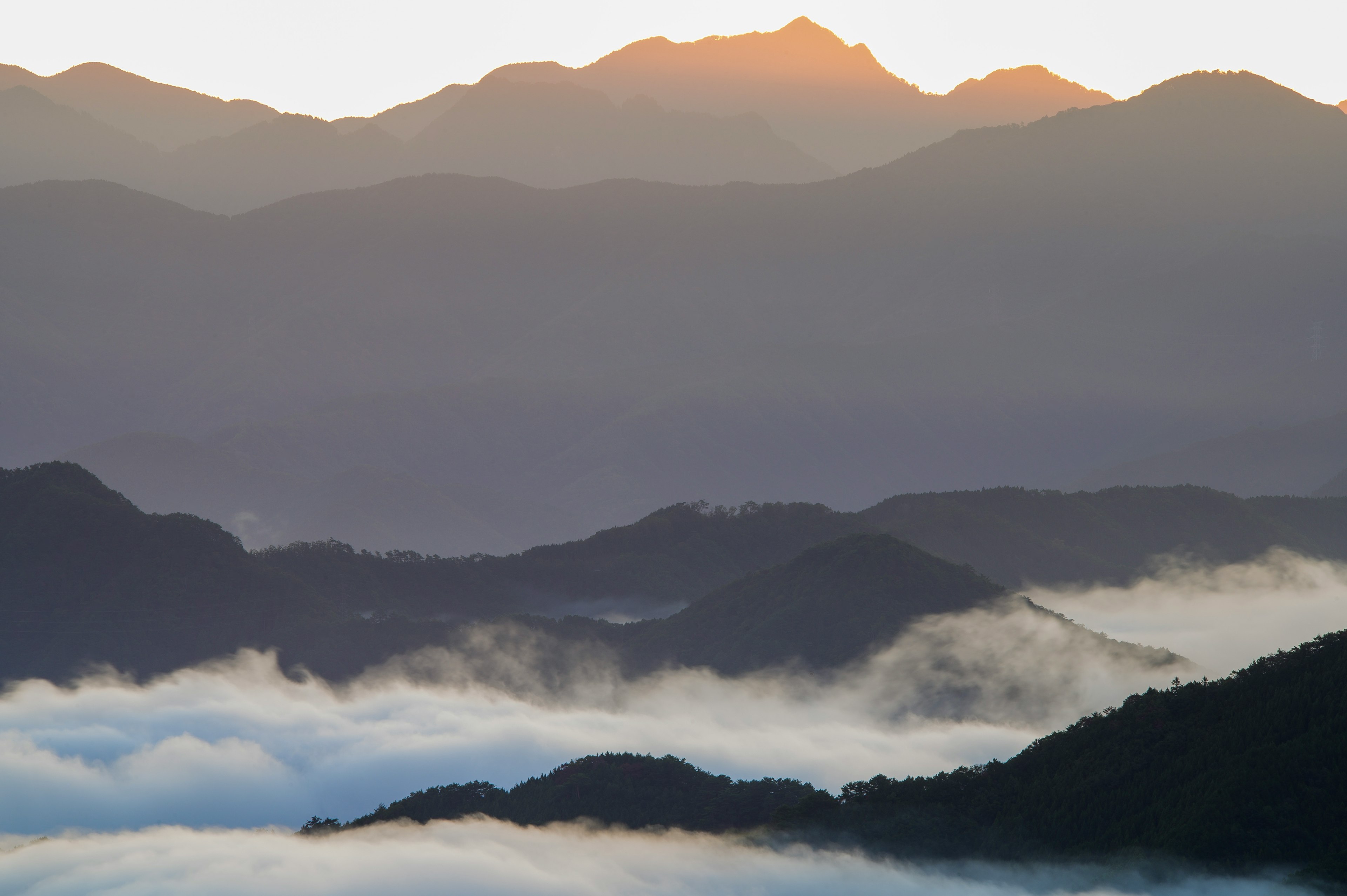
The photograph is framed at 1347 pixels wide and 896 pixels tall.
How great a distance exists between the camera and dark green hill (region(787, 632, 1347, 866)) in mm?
47750

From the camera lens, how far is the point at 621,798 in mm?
71938

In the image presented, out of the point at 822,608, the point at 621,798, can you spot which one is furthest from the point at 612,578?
the point at 621,798

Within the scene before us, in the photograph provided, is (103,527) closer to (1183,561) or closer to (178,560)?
(178,560)

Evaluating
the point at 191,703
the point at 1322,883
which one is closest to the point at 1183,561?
the point at 191,703

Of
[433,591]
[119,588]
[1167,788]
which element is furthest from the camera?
[433,591]

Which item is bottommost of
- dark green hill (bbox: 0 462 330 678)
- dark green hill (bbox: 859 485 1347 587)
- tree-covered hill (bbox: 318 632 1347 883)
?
tree-covered hill (bbox: 318 632 1347 883)

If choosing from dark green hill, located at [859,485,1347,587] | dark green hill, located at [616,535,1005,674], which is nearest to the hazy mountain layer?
dark green hill, located at [616,535,1005,674]

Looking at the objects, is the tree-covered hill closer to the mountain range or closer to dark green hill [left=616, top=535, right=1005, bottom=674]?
dark green hill [left=616, top=535, right=1005, bottom=674]

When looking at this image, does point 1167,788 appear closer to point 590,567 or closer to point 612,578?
point 612,578

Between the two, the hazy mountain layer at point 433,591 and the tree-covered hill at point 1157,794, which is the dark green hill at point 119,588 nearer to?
the hazy mountain layer at point 433,591

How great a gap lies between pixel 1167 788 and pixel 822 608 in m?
65.1

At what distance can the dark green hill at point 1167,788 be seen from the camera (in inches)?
1880

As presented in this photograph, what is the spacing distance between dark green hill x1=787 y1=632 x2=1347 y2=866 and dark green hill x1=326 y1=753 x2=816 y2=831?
22.6 feet

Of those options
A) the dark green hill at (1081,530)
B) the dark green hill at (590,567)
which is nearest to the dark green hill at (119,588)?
the dark green hill at (590,567)
